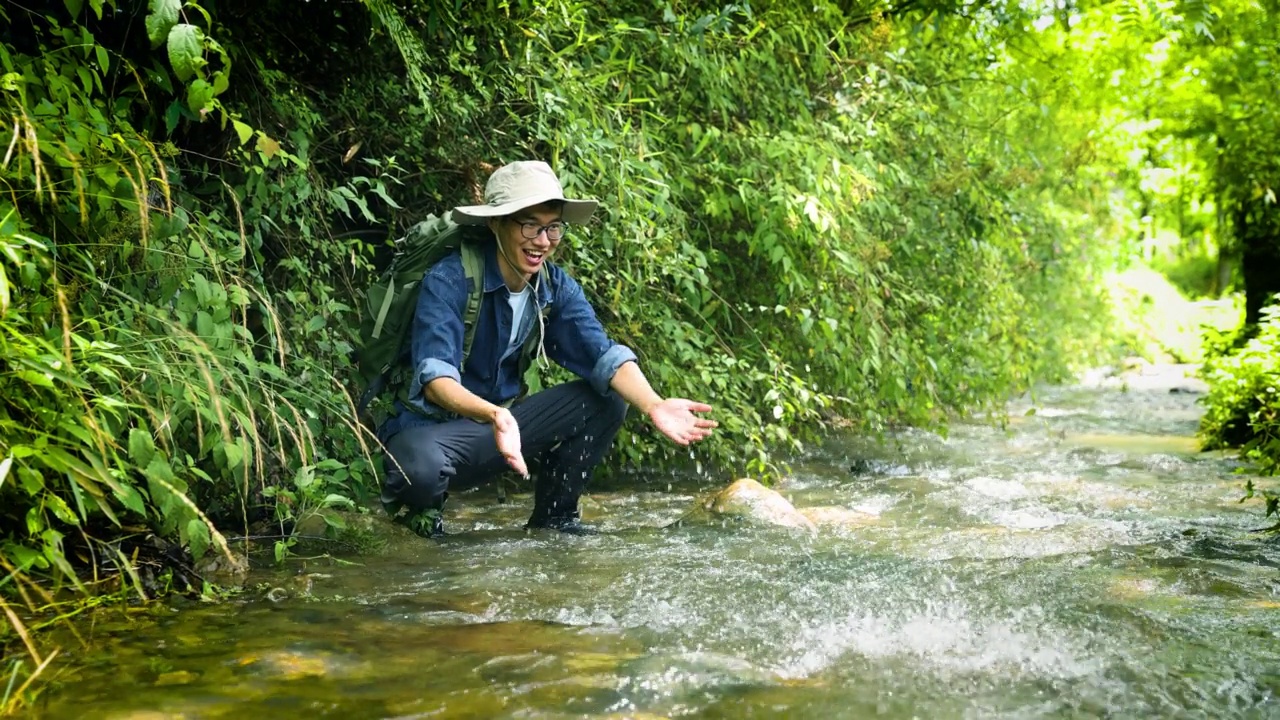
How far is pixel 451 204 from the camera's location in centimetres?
614

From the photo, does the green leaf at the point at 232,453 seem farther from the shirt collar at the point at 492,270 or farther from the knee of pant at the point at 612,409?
the knee of pant at the point at 612,409

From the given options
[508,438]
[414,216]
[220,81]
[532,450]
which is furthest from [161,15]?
[414,216]

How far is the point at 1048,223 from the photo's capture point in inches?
477

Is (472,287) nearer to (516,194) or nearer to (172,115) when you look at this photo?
(516,194)

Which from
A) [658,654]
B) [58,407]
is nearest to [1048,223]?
[658,654]

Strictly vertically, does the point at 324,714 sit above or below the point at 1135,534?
above

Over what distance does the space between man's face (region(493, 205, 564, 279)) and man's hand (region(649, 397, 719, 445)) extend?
2.68ft

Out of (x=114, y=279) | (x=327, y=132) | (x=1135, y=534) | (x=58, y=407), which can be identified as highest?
(x=327, y=132)

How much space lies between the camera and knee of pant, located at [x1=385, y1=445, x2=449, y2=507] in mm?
4781

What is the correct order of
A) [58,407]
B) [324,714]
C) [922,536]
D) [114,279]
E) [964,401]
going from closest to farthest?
[324,714]
[58,407]
[114,279]
[922,536]
[964,401]

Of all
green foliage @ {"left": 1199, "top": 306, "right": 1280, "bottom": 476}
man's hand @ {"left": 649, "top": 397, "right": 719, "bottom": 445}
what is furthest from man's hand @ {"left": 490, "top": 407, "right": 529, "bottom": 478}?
green foliage @ {"left": 1199, "top": 306, "right": 1280, "bottom": 476}

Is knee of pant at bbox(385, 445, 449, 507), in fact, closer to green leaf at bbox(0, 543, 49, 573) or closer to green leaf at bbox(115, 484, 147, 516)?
green leaf at bbox(115, 484, 147, 516)

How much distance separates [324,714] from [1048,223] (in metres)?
10.7

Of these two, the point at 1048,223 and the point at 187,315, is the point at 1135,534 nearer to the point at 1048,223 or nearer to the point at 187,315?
the point at 187,315
